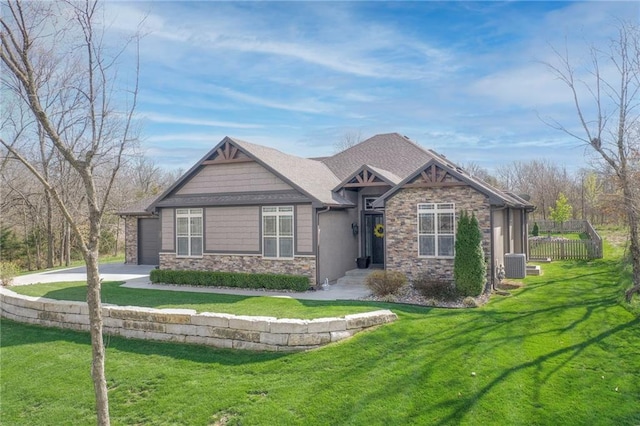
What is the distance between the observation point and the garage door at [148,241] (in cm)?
2159

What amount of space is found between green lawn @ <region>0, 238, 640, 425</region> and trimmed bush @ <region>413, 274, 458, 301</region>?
1.84 m

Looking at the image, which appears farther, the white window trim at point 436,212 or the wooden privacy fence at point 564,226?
the wooden privacy fence at point 564,226

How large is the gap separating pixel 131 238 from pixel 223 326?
618 inches

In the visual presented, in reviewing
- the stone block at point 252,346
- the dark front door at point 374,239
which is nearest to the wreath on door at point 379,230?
the dark front door at point 374,239

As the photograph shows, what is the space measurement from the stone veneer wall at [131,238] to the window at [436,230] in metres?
15.1

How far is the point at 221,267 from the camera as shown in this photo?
1556 cm

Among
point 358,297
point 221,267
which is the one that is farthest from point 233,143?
point 358,297

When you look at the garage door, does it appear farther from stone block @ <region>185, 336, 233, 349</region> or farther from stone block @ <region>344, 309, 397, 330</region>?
stone block @ <region>344, 309, 397, 330</region>

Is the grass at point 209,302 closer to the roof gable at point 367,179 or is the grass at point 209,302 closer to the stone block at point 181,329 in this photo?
the stone block at point 181,329

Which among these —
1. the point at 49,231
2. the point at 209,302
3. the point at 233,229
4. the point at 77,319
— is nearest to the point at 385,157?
the point at 233,229

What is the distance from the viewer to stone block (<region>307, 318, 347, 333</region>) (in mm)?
8125

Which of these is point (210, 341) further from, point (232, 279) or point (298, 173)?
point (298, 173)

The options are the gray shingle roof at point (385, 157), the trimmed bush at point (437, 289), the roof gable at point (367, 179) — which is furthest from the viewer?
the gray shingle roof at point (385, 157)

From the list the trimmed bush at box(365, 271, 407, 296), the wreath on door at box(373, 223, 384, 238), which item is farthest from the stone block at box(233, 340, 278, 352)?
the wreath on door at box(373, 223, 384, 238)
